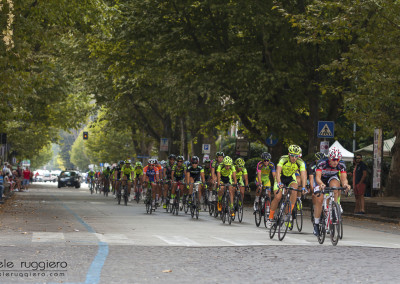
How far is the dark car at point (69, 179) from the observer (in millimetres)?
80625

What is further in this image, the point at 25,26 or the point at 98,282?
the point at 25,26

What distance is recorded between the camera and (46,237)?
613 inches

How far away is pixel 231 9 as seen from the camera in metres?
31.7

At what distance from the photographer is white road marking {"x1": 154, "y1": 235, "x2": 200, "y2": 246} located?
1477cm

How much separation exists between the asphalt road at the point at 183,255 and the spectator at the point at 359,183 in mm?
7021

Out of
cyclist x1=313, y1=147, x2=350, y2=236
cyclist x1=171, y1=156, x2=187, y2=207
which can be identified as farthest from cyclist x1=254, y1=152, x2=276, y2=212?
cyclist x1=313, y1=147, x2=350, y2=236

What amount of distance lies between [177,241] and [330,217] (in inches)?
110

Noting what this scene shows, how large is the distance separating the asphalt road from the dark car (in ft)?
200

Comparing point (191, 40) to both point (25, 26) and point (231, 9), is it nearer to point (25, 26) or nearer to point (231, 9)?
point (231, 9)

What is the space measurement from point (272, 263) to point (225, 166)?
10.5 metres

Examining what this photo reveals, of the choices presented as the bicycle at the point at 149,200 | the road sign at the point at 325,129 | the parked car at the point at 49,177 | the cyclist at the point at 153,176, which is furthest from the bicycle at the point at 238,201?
the parked car at the point at 49,177

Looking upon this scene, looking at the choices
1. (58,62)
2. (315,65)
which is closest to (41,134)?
(58,62)

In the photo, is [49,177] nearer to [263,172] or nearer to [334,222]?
[263,172]

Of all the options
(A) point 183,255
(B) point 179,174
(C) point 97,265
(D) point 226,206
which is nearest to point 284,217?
(A) point 183,255
